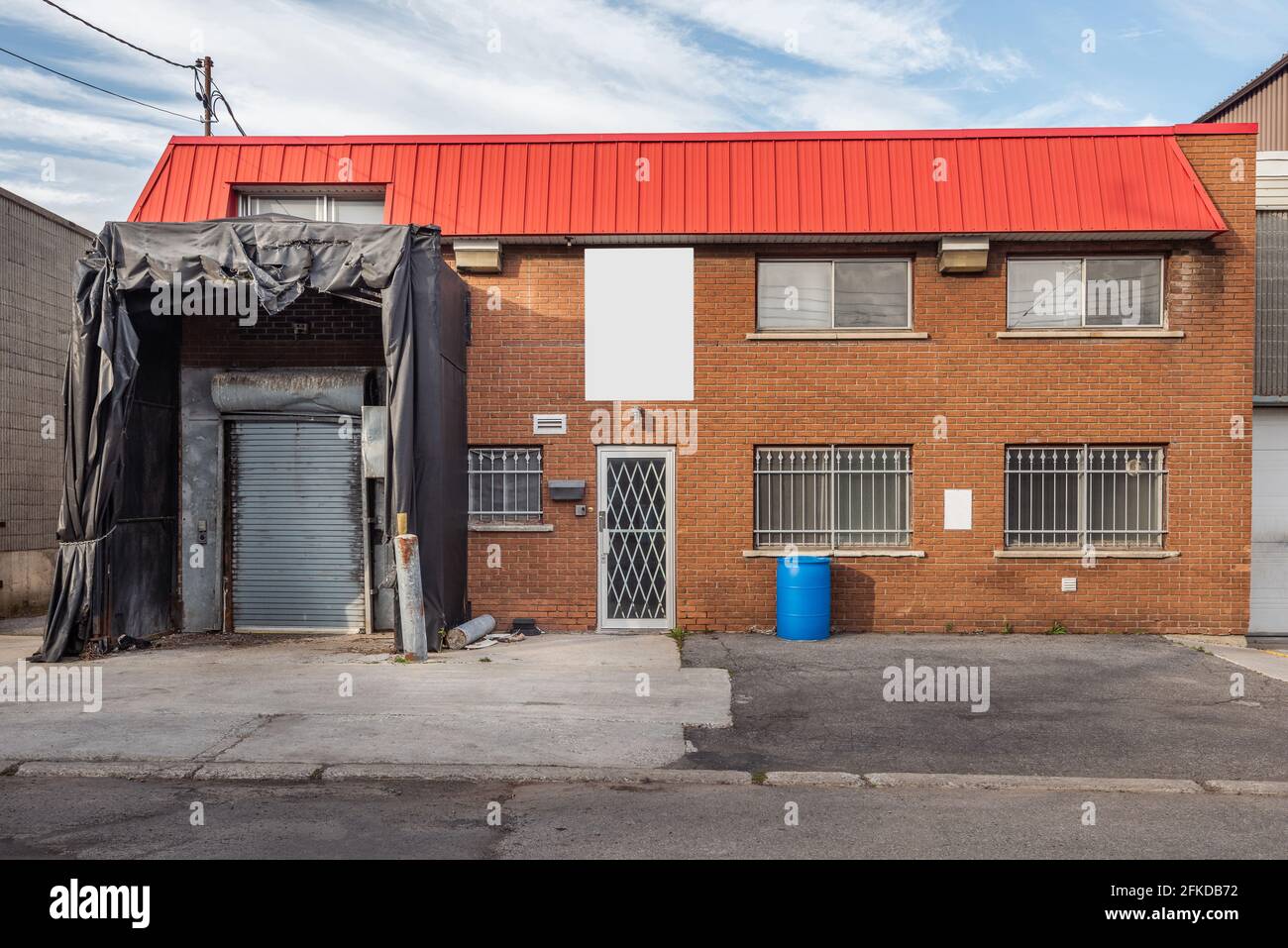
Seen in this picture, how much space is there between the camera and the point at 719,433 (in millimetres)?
12859

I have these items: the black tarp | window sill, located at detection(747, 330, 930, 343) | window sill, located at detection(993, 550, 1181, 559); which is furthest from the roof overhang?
window sill, located at detection(993, 550, 1181, 559)

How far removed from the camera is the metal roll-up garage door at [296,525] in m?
13.0

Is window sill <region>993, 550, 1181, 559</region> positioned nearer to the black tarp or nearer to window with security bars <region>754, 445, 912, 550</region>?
window with security bars <region>754, 445, 912, 550</region>

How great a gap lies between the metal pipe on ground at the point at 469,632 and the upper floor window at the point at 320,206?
226 inches

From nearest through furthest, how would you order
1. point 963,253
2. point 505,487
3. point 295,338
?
point 963,253 < point 505,487 < point 295,338

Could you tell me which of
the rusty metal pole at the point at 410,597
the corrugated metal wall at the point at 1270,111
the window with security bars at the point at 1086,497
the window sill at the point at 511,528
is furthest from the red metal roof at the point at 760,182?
the corrugated metal wall at the point at 1270,111

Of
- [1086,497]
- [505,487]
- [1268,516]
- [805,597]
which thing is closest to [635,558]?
[505,487]

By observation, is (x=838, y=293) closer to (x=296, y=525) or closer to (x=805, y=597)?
(x=805, y=597)

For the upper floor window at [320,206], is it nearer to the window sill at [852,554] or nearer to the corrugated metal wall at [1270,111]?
the window sill at [852,554]

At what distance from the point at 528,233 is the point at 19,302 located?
27.8 feet

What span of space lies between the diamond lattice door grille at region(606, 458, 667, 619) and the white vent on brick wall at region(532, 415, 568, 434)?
77 cm

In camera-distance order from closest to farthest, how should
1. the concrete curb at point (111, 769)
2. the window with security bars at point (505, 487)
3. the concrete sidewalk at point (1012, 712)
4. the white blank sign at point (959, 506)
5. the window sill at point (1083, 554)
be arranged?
the concrete curb at point (111, 769)
the concrete sidewalk at point (1012, 712)
the window sill at point (1083, 554)
the white blank sign at point (959, 506)
the window with security bars at point (505, 487)

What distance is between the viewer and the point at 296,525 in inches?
516

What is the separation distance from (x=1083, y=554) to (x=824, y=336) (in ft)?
14.4
